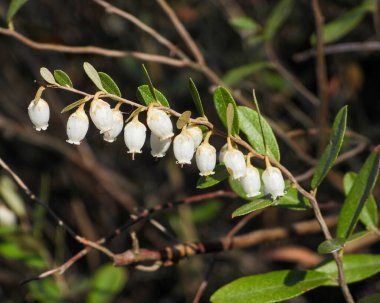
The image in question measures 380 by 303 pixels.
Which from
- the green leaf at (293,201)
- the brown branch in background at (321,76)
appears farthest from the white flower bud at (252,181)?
the brown branch in background at (321,76)

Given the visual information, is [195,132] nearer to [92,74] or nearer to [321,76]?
[92,74]

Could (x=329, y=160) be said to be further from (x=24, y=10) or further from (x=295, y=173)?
(x=24, y=10)

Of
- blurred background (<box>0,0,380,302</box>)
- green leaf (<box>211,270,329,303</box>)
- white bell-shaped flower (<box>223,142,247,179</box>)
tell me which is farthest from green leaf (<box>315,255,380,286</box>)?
blurred background (<box>0,0,380,302</box>)

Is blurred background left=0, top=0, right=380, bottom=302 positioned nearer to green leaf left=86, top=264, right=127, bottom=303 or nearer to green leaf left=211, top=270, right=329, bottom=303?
green leaf left=86, top=264, right=127, bottom=303

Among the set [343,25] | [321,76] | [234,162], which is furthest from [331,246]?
[343,25]

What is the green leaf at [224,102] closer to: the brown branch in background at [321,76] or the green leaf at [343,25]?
the brown branch in background at [321,76]

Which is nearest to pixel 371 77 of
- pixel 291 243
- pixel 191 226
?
pixel 291 243
